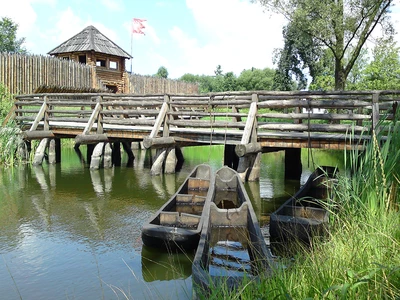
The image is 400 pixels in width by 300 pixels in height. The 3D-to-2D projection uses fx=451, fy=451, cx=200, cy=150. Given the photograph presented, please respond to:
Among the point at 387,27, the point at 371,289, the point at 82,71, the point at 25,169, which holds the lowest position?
the point at 25,169

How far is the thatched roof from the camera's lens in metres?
32.8

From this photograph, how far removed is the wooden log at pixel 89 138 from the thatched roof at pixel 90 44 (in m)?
18.8

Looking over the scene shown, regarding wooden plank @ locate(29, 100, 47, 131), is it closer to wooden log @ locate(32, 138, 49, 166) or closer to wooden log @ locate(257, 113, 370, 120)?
wooden log @ locate(32, 138, 49, 166)

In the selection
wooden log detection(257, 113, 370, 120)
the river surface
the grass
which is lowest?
the river surface

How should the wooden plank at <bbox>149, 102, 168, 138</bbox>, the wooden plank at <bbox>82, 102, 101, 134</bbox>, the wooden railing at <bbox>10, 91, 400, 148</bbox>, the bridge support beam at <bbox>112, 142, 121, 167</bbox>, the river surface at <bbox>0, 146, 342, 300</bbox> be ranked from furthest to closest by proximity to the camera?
the bridge support beam at <bbox>112, 142, 121, 167</bbox> < the wooden plank at <bbox>82, 102, 101, 134</bbox> < the wooden plank at <bbox>149, 102, 168, 138</bbox> < the wooden railing at <bbox>10, 91, 400, 148</bbox> < the river surface at <bbox>0, 146, 342, 300</bbox>

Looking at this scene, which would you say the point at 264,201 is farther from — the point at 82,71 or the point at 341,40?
the point at 82,71

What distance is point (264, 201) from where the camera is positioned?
1064 centimetres

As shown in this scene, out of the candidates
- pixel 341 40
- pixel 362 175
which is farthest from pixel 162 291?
pixel 341 40

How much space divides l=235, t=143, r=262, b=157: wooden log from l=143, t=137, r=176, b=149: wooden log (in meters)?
2.82

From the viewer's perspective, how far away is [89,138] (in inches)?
569

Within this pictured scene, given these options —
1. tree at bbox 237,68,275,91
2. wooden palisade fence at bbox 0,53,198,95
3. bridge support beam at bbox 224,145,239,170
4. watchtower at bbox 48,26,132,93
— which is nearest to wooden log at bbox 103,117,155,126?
bridge support beam at bbox 224,145,239,170

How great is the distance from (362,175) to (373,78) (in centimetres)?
2919

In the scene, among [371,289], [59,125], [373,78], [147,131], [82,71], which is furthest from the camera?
[373,78]

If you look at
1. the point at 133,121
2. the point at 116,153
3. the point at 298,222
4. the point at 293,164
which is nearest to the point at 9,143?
the point at 116,153
